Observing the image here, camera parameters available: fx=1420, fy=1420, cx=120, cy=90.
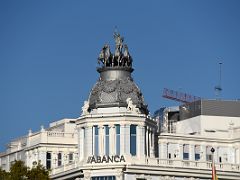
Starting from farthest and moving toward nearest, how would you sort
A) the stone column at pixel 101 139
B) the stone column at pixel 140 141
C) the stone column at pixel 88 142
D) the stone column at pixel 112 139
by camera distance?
1. the stone column at pixel 88 142
2. the stone column at pixel 140 141
3. the stone column at pixel 101 139
4. the stone column at pixel 112 139

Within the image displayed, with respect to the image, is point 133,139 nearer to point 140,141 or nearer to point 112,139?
point 140,141

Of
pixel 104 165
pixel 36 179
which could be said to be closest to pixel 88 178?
pixel 104 165

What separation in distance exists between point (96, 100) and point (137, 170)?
1200 centimetres

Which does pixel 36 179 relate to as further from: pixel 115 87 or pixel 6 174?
pixel 115 87

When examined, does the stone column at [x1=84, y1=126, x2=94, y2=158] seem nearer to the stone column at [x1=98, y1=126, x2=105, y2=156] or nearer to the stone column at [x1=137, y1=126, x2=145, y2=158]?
the stone column at [x1=98, y1=126, x2=105, y2=156]

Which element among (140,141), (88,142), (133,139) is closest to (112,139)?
(133,139)

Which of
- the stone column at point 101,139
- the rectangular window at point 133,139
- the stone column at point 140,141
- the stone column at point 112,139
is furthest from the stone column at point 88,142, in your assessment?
the stone column at point 140,141

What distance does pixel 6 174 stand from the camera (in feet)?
595

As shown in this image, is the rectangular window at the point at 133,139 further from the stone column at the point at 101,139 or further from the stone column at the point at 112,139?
the stone column at the point at 101,139

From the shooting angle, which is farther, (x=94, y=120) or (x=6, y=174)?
(x=94, y=120)

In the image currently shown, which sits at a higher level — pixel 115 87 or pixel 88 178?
pixel 115 87

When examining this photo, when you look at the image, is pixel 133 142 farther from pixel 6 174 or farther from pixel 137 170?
pixel 6 174

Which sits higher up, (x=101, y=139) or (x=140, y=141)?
(x=101, y=139)

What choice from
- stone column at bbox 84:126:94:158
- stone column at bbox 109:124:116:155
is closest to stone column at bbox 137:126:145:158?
stone column at bbox 109:124:116:155
